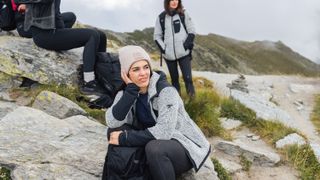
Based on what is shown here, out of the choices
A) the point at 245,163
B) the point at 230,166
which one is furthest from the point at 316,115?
the point at 230,166

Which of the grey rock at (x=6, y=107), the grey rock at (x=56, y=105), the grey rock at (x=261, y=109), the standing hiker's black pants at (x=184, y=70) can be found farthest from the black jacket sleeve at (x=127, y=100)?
the grey rock at (x=261, y=109)

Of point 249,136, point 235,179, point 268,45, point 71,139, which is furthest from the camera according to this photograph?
point 268,45

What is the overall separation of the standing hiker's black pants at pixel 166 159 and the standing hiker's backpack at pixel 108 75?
416cm

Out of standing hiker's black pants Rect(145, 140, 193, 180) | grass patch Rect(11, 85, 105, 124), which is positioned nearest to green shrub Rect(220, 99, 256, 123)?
grass patch Rect(11, 85, 105, 124)

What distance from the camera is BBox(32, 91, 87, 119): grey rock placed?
30.8ft

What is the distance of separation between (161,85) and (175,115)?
17.8 inches

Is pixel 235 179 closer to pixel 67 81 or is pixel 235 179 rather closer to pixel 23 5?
pixel 67 81

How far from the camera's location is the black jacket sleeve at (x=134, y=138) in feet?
21.3

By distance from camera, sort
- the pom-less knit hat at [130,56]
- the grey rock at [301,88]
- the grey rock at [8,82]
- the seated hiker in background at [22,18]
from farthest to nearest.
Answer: the grey rock at [301,88] → the grey rock at [8,82] → the seated hiker in background at [22,18] → the pom-less knit hat at [130,56]

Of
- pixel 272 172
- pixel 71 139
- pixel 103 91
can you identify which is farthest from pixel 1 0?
pixel 272 172

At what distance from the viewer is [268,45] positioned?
144000 mm

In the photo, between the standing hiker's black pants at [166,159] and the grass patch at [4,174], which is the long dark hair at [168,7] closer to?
the standing hiker's black pants at [166,159]

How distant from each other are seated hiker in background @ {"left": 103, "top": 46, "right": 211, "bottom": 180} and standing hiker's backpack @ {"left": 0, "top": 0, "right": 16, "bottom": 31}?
198 inches

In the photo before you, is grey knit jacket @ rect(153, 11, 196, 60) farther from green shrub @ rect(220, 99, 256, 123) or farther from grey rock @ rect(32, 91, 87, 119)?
grey rock @ rect(32, 91, 87, 119)
